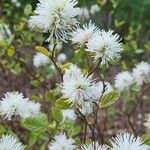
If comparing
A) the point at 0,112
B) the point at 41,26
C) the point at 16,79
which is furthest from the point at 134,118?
the point at 41,26

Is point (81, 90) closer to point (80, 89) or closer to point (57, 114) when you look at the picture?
point (80, 89)

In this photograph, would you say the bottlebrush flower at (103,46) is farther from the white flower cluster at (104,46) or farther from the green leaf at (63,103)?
the green leaf at (63,103)

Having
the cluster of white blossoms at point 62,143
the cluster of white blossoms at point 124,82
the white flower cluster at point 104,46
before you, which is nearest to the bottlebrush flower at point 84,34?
the white flower cluster at point 104,46

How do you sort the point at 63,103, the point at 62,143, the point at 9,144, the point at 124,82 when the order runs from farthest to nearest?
the point at 124,82 → the point at 62,143 → the point at 63,103 → the point at 9,144

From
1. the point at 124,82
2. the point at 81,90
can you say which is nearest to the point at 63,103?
the point at 81,90

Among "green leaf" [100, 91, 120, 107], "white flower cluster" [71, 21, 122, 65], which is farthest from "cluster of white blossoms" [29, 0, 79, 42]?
"green leaf" [100, 91, 120, 107]

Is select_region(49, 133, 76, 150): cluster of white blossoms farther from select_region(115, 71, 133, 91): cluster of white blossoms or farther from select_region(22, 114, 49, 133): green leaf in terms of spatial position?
select_region(115, 71, 133, 91): cluster of white blossoms
